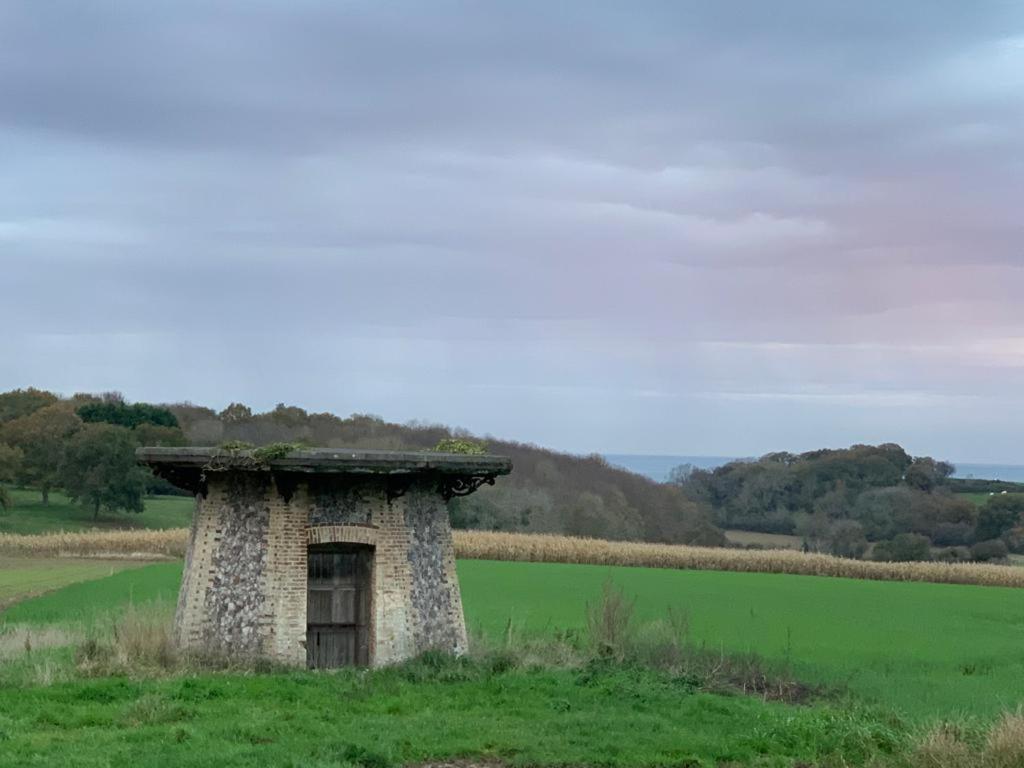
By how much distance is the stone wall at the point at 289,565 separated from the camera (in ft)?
52.7

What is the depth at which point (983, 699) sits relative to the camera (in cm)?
2027

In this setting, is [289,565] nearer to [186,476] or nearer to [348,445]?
[186,476]

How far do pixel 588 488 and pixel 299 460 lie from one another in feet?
250

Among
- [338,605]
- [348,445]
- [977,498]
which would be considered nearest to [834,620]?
[338,605]

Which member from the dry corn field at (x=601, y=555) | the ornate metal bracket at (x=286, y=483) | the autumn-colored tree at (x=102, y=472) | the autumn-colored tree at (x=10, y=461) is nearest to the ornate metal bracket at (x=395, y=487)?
the ornate metal bracket at (x=286, y=483)

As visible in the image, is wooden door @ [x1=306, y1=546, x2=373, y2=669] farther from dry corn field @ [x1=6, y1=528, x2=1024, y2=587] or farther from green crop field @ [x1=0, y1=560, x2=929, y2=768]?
dry corn field @ [x1=6, y1=528, x2=1024, y2=587]

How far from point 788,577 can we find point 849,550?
3258 cm

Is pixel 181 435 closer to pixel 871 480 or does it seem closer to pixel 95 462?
pixel 95 462

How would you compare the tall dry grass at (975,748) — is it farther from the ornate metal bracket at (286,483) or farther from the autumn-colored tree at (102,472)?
the autumn-colored tree at (102,472)

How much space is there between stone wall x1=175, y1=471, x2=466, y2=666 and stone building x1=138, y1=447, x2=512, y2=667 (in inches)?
0.5

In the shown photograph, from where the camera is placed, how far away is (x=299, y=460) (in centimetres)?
1577

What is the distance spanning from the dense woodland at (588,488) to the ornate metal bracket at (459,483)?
4440 cm

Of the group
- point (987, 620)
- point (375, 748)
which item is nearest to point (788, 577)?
point (987, 620)

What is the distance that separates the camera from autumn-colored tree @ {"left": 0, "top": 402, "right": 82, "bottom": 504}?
8131 cm
